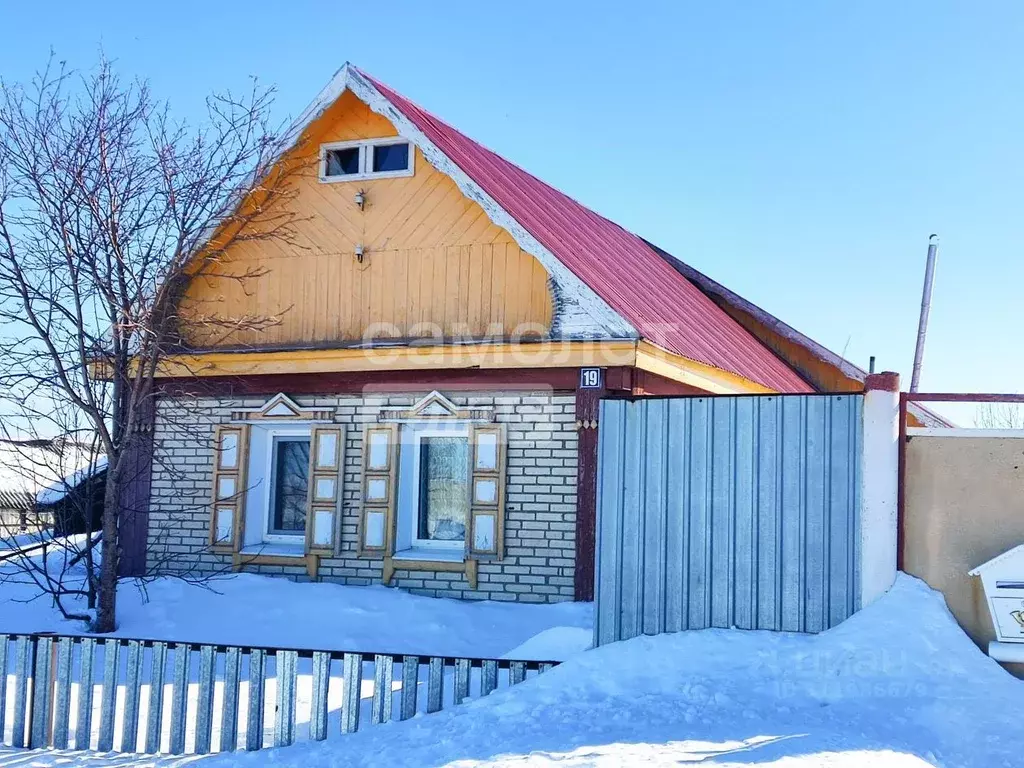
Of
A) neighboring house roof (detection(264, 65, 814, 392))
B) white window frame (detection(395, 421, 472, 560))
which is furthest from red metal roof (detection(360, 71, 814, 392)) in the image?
white window frame (detection(395, 421, 472, 560))

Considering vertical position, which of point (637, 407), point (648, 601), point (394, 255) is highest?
point (394, 255)

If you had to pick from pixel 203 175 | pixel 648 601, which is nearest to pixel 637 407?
pixel 648 601

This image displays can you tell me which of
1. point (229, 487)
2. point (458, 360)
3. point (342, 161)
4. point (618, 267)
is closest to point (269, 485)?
point (229, 487)

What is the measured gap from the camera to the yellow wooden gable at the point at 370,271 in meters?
9.95

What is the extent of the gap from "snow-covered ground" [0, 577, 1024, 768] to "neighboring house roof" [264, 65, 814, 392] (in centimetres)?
352

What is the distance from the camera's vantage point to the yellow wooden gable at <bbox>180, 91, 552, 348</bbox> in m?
9.95

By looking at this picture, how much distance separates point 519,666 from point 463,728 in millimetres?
637

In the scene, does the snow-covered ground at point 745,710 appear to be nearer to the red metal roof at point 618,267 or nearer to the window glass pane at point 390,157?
the red metal roof at point 618,267

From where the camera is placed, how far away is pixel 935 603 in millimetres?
6027

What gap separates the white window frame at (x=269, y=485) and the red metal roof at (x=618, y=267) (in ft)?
10.7

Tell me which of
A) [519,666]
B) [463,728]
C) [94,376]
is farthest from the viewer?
[94,376]

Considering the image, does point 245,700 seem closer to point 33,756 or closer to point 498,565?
point 33,756

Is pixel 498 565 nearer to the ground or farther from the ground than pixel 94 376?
nearer to the ground

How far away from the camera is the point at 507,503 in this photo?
31.9 ft
